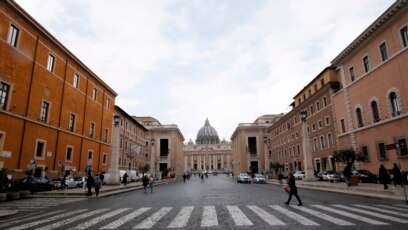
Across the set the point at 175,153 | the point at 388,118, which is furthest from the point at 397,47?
the point at 175,153

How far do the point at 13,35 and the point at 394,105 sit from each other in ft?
120

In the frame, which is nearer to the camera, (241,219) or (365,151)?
(241,219)

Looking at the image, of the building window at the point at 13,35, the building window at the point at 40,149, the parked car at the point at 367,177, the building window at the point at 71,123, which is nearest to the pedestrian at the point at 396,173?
the parked car at the point at 367,177

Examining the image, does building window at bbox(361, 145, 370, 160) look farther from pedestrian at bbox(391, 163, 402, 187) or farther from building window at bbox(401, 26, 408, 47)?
building window at bbox(401, 26, 408, 47)

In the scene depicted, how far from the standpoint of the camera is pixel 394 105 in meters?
26.5

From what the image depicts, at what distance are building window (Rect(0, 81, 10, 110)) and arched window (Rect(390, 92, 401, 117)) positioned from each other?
35.6 metres

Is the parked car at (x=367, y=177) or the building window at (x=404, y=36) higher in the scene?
the building window at (x=404, y=36)

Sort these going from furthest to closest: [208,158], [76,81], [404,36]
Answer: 1. [208,158]
2. [76,81]
3. [404,36]

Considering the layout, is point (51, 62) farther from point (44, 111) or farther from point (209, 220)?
point (209, 220)

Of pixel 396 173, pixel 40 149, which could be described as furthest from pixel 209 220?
pixel 40 149

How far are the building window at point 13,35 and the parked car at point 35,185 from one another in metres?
12.2

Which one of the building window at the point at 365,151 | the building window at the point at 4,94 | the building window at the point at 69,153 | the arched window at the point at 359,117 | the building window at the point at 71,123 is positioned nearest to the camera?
the building window at the point at 4,94

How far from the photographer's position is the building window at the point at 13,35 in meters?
23.5

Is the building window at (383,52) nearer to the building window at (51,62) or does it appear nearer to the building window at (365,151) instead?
the building window at (365,151)
